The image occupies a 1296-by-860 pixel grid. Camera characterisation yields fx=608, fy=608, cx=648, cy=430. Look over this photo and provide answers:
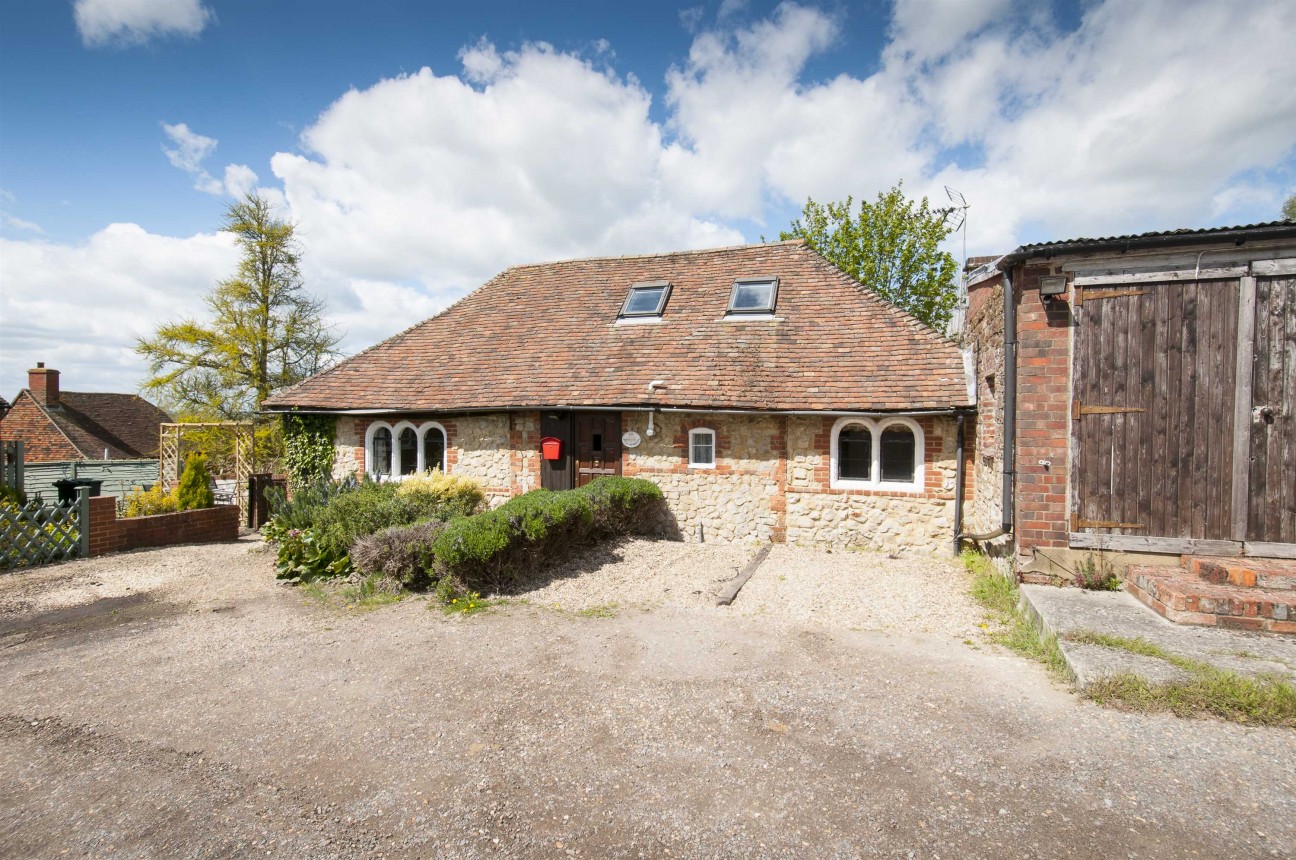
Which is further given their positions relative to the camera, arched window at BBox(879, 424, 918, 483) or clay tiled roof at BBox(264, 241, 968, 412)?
clay tiled roof at BBox(264, 241, 968, 412)

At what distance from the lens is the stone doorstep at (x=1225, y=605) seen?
5203mm

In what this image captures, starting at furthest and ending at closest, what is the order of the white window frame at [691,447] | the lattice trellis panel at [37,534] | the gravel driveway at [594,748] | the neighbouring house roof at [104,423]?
the neighbouring house roof at [104,423] → the white window frame at [691,447] → the lattice trellis panel at [37,534] → the gravel driveway at [594,748]

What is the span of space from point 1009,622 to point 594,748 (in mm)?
4760

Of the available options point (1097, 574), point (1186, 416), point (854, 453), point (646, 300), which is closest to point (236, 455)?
point (646, 300)

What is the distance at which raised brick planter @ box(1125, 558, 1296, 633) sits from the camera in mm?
5223

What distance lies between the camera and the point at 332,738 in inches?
162

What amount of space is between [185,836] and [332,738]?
39.7 inches

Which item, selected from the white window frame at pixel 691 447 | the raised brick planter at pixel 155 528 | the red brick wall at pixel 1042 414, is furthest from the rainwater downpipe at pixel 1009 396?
the raised brick planter at pixel 155 528

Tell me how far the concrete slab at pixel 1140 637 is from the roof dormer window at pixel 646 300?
932 centimetres

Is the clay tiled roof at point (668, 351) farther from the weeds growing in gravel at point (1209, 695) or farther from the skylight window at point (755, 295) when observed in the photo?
the weeds growing in gravel at point (1209, 695)

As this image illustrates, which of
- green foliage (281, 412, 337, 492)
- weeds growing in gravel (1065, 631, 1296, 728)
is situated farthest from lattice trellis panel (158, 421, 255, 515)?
weeds growing in gravel (1065, 631, 1296, 728)

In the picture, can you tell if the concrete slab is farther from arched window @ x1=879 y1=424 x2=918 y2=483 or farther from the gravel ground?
arched window @ x1=879 y1=424 x2=918 y2=483

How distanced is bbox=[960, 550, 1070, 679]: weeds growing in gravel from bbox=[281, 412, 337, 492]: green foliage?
12.5 meters

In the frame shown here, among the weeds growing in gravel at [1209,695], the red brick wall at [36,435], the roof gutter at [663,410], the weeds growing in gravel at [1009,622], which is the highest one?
the roof gutter at [663,410]
